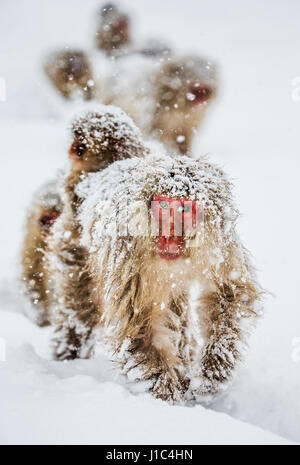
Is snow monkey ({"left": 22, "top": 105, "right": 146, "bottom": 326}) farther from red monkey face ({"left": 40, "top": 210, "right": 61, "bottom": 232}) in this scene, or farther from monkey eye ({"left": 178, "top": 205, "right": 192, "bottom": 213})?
monkey eye ({"left": 178, "top": 205, "right": 192, "bottom": 213})

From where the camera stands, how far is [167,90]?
6.29 ft

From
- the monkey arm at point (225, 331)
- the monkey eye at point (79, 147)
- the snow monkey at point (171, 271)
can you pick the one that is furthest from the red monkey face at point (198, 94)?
the monkey arm at point (225, 331)

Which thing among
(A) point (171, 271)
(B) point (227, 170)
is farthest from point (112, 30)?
(A) point (171, 271)

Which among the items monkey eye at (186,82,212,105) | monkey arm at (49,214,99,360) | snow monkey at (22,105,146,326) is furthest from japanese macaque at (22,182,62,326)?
monkey eye at (186,82,212,105)

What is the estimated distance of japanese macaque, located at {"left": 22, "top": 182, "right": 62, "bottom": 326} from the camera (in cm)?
152

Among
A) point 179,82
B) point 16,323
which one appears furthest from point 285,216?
point 16,323

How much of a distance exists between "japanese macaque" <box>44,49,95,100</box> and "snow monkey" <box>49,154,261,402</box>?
3.05ft

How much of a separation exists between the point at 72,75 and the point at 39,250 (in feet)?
3.31

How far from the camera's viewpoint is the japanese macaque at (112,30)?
1.82 m

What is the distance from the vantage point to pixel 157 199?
2.40ft

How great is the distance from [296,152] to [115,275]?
2.10m

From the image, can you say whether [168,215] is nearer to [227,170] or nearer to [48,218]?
[227,170]

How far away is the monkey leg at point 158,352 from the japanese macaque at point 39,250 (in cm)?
72

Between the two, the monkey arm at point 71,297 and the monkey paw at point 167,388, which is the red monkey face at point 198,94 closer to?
the monkey arm at point 71,297
